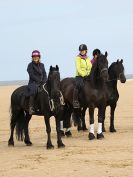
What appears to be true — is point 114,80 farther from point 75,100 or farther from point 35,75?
point 35,75

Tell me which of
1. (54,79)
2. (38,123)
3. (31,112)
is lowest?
(38,123)

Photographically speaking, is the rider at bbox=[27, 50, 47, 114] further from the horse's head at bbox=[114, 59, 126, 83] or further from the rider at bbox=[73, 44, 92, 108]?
the horse's head at bbox=[114, 59, 126, 83]

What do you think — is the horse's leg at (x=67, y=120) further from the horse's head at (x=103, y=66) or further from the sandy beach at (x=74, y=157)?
the horse's head at (x=103, y=66)

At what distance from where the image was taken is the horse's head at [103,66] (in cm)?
1279

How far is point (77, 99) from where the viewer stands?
14.1m

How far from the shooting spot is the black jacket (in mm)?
12422

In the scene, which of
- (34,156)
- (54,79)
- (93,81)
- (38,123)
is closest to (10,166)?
(34,156)

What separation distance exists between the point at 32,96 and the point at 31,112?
41 cm

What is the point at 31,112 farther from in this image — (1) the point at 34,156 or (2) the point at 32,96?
(1) the point at 34,156

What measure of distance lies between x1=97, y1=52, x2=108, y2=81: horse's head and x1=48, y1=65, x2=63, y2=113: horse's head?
64.2 inches

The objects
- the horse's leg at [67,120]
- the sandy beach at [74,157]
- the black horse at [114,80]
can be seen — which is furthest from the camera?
the black horse at [114,80]

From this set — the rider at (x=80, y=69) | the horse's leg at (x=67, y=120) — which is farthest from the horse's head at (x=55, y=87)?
the horse's leg at (x=67, y=120)

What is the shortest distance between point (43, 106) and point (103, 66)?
2040 mm

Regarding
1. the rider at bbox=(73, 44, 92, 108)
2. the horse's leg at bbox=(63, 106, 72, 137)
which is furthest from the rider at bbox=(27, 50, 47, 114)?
the horse's leg at bbox=(63, 106, 72, 137)
